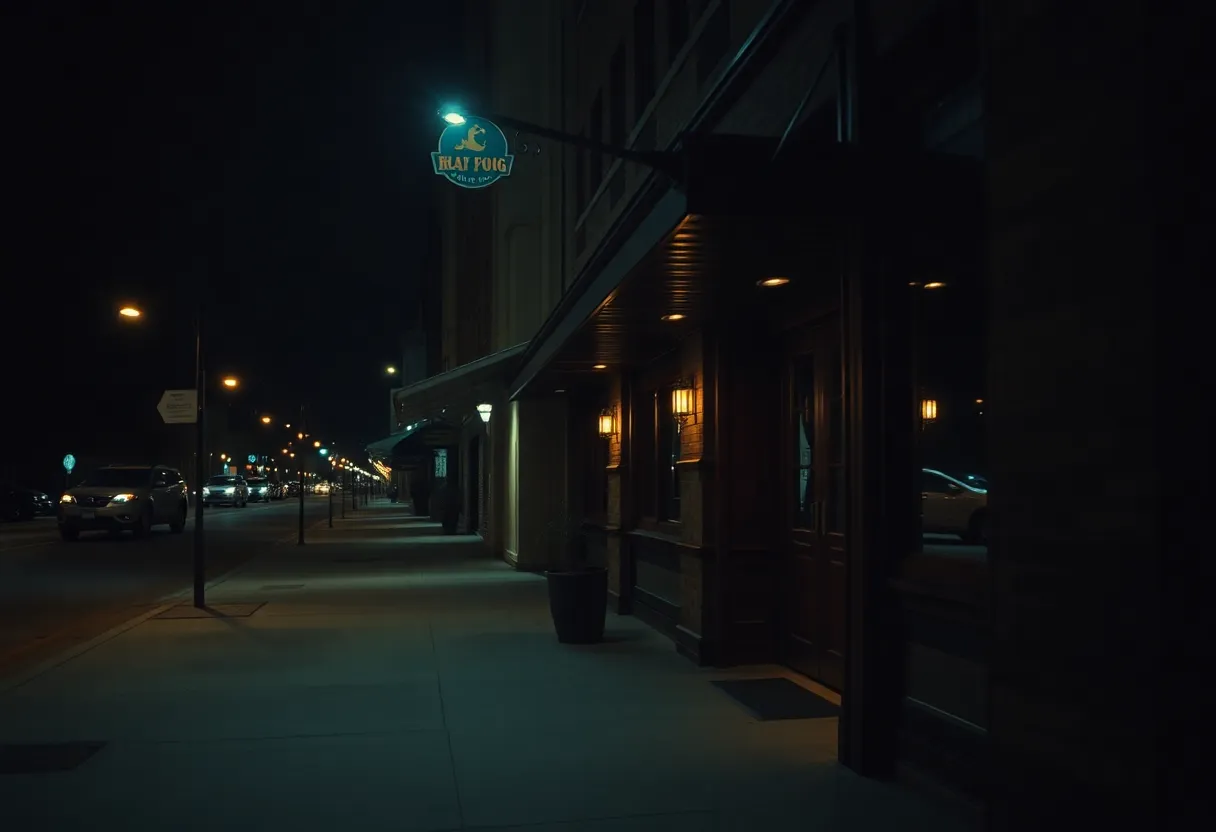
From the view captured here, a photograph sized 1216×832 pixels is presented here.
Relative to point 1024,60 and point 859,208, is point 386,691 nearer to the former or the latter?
point 859,208

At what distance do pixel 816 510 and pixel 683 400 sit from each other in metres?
2.24

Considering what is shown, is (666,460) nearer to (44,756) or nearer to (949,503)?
(949,503)

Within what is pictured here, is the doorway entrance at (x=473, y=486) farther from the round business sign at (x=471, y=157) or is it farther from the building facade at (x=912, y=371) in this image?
the building facade at (x=912, y=371)

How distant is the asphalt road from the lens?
1236 cm

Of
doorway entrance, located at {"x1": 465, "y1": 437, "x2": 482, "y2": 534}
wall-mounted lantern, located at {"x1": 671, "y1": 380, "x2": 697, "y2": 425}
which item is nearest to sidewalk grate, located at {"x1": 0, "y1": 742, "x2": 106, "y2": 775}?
wall-mounted lantern, located at {"x1": 671, "y1": 380, "x2": 697, "y2": 425}

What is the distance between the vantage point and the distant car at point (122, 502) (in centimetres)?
2788

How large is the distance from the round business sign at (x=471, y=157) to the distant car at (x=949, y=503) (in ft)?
34.4

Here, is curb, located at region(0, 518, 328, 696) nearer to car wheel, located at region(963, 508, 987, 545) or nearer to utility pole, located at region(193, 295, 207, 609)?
utility pole, located at region(193, 295, 207, 609)

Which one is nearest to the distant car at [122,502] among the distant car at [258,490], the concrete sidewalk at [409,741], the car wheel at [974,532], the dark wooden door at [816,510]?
the concrete sidewalk at [409,741]

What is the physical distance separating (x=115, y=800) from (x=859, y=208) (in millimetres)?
4883

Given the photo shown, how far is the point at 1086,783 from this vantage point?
328 centimetres

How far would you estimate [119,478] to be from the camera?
99.6 ft

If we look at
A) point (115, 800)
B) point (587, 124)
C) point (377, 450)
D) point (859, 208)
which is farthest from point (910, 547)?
point (377, 450)

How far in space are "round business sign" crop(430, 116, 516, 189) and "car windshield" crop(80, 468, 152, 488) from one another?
17.5 metres
